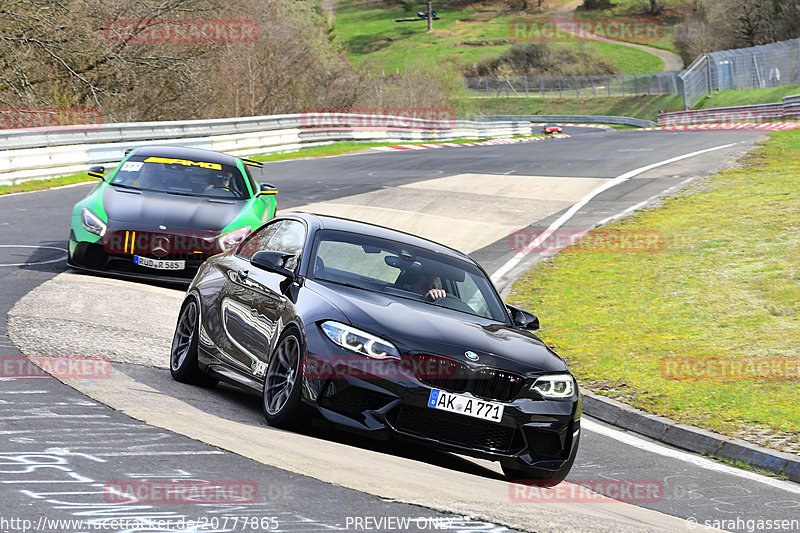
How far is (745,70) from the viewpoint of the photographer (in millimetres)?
66938

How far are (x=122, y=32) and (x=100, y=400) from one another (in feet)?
101

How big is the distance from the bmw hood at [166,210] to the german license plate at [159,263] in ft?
1.27

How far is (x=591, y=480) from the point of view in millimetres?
7379

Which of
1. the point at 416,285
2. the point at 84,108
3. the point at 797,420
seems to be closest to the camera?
the point at 416,285

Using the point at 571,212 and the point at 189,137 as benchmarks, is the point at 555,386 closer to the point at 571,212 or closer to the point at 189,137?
the point at 571,212

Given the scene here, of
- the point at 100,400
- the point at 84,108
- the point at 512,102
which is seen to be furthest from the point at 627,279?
the point at 512,102

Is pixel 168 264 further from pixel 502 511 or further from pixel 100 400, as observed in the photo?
pixel 502 511
